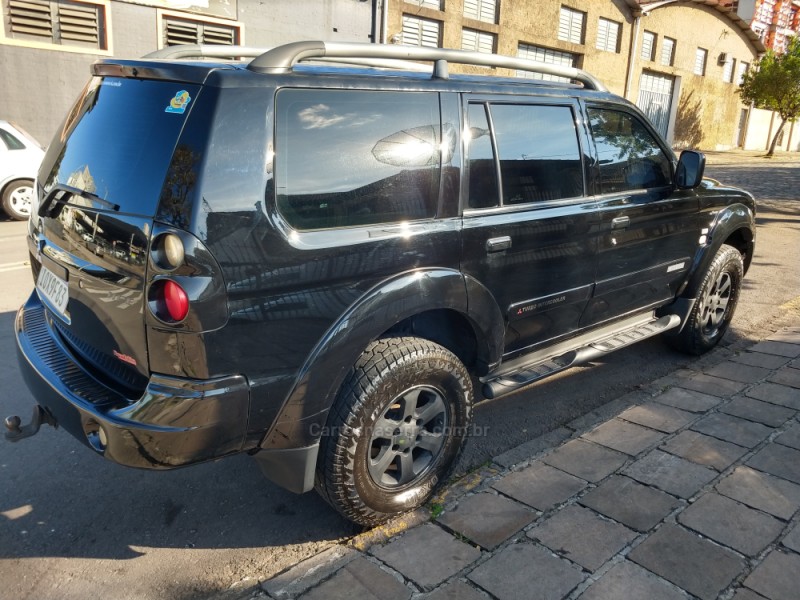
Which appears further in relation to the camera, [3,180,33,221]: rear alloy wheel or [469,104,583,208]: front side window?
[3,180,33,221]: rear alloy wheel

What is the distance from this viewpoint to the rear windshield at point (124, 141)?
84.8 inches

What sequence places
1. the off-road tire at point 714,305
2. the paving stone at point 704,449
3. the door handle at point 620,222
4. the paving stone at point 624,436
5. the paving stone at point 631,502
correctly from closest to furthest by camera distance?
the paving stone at point 631,502, the paving stone at point 704,449, the paving stone at point 624,436, the door handle at point 620,222, the off-road tire at point 714,305

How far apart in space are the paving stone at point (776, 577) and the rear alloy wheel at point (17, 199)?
10236 mm

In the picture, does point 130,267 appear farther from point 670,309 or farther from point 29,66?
point 29,66

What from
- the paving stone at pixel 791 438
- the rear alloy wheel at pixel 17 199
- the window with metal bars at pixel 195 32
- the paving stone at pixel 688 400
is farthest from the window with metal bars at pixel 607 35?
the paving stone at pixel 791 438

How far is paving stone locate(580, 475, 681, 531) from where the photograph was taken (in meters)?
2.77

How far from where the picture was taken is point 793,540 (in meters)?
2.63

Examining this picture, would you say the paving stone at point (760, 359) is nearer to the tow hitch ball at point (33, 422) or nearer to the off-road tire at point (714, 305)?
the off-road tire at point (714, 305)

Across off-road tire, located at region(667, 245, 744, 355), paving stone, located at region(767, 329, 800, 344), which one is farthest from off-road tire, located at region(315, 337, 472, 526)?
Answer: paving stone, located at region(767, 329, 800, 344)

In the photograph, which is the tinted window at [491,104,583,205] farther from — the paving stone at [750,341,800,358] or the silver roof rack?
the paving stone at [750,341,800,358]

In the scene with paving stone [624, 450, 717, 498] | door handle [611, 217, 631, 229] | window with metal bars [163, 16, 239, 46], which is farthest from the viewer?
window with metal bars [163, 16, 239, 46]

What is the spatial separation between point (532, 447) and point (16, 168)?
9.27 metres

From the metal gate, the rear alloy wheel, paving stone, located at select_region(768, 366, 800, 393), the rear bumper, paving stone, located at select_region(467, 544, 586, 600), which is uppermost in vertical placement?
the metal gate

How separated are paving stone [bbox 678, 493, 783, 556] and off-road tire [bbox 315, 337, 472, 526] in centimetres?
107
